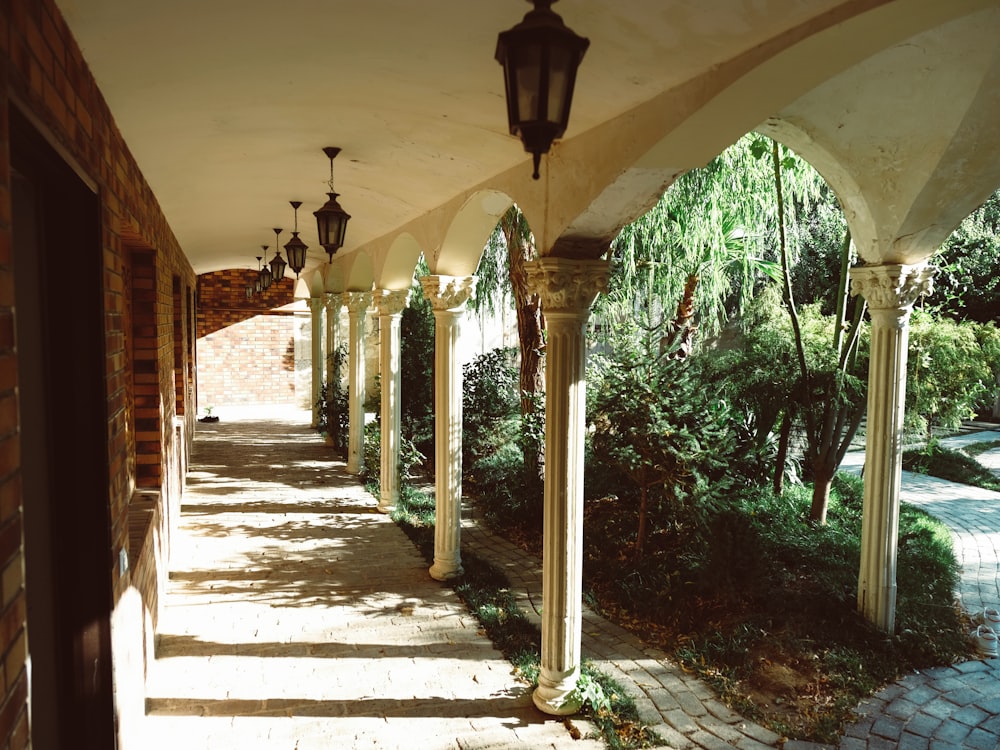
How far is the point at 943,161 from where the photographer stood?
4.59 metres

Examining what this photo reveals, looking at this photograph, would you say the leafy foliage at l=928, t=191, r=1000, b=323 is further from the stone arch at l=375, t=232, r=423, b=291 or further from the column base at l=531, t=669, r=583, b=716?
the column base at l=531, t=669, r=583, b=716

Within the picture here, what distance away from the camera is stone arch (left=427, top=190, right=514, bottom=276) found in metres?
5.53

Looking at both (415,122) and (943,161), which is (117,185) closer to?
(415,122)

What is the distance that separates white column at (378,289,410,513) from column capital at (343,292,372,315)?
196 centimetres

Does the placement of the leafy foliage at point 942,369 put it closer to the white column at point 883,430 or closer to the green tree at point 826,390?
the green tree at point 826,390

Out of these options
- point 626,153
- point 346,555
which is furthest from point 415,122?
point 346,555

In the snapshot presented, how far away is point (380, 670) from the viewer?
4.66 m

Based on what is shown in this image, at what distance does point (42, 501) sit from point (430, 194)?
412 cm

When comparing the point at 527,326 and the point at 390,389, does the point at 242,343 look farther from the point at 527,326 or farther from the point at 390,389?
the point at 527,326

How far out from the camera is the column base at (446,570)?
6355mm

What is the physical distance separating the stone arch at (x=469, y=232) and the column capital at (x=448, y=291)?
10 centimetres

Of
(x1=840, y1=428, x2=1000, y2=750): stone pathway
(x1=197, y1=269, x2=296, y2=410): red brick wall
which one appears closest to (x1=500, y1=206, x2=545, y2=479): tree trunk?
(x1=840, y1=428, x2=1000, y2=750): stone pathway

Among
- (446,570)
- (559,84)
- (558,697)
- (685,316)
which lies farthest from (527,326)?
(559,84)

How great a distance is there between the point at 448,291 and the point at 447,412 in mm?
1074
